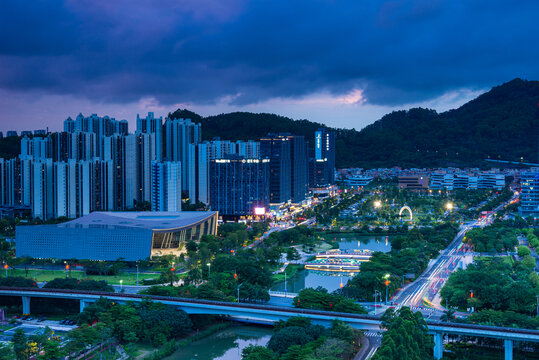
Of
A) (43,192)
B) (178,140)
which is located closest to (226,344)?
(43,192)

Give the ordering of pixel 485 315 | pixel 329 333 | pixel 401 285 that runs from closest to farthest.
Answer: pixel 329 333 < pixel 485 315 < pixel 401 285

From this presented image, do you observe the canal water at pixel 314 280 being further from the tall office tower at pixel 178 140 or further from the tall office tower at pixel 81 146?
the tall office tower at pixel 81 146

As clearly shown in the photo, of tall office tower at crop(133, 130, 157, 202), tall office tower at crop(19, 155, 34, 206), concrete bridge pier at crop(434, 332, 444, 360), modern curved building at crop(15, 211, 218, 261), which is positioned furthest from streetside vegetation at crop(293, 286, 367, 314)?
tall office tower at crop(133, 130, 157, 202)

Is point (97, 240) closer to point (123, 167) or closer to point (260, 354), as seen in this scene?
point (260, 354)

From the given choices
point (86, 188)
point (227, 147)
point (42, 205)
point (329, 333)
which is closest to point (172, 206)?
point (86, 188)

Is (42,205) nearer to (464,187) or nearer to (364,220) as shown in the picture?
(364,220)
